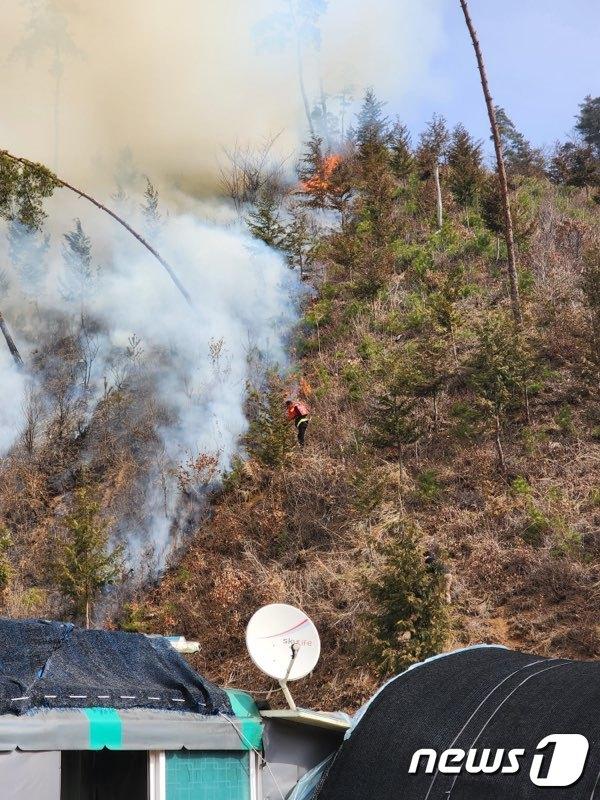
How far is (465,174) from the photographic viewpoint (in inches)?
1278

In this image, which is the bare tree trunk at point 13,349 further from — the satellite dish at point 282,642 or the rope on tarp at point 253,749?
the rope on tarp at point 253,749

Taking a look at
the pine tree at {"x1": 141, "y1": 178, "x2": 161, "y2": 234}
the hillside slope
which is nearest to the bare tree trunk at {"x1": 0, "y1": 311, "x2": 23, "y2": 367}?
the pine tree at {"x1": 141, "y1": 178, "x2": 161, "y2": 234}

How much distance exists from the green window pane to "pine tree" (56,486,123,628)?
419 inches

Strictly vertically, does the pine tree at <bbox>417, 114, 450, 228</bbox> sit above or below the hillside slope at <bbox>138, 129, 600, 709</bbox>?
above

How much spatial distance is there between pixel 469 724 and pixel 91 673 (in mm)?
3163

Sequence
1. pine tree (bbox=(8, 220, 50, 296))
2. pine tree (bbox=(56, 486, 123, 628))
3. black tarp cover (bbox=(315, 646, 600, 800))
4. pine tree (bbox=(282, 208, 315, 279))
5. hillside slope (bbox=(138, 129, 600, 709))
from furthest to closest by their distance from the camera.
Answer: pine tree (bbox=(8, 220, 50, 296)), pine tree (bbox=(282, 208, 315, 279)), pine tree (bbox=(56, 486, 123, 628)), hillside slope (bbox=(138, 129, 600, 709)), black tarp cover (bbox=(315, 646, 600, 800))

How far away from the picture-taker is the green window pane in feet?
27.0

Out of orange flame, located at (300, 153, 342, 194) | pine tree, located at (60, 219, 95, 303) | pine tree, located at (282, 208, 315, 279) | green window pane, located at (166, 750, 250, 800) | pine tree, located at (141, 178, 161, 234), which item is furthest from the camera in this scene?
orange flame, located at (300, 153, 342, 194)

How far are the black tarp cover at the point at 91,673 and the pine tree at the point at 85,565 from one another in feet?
33.2

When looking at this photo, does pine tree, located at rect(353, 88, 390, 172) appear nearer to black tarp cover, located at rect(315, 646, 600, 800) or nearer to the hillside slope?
the hillside slope

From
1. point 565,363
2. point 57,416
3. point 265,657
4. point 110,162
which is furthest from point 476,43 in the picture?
point 265,657

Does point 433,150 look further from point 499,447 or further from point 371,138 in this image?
point 499,447

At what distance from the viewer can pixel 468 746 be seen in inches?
303

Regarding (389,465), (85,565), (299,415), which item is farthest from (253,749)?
(299,415)
